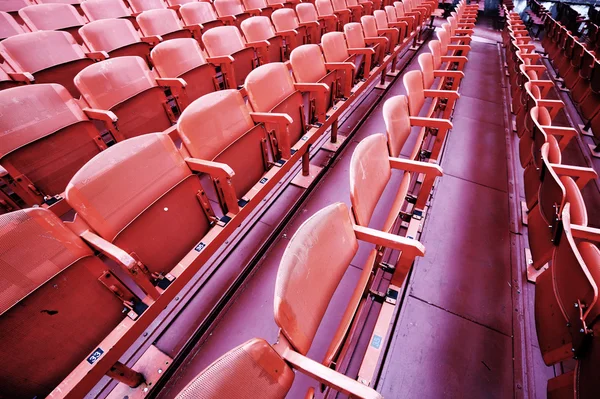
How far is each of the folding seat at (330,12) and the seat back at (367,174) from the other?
2.64 meters

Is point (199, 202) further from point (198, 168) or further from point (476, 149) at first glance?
point (476, 149)

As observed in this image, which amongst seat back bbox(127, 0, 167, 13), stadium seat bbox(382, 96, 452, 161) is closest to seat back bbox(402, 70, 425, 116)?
stadium seat bbox(382, 96, 452, 161)

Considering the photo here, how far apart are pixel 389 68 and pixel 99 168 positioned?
328cm

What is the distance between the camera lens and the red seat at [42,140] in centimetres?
106

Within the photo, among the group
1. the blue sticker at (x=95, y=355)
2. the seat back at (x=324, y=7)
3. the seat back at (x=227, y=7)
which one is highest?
the seat back at (x=227, y=7)

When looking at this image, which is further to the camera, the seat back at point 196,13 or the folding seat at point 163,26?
the seat back at point 196,13

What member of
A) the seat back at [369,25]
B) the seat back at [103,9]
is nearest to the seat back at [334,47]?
the seat back at [369,25]

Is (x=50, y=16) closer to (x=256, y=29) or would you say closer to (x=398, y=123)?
(x=256, y=29)

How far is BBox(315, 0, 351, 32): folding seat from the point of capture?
3.10m

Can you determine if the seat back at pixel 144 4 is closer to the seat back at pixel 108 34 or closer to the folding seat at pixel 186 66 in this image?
the seat back at pixel 108 34

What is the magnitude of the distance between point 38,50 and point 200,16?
1.35m

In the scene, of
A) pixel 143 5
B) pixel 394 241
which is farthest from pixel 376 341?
pixel 143 5

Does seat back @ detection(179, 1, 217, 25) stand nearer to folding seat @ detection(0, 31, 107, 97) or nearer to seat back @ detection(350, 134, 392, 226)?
folding seat @ detection(0, 31, 107, 97)

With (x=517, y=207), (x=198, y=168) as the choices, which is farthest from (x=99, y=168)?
(x=517, y=207)
